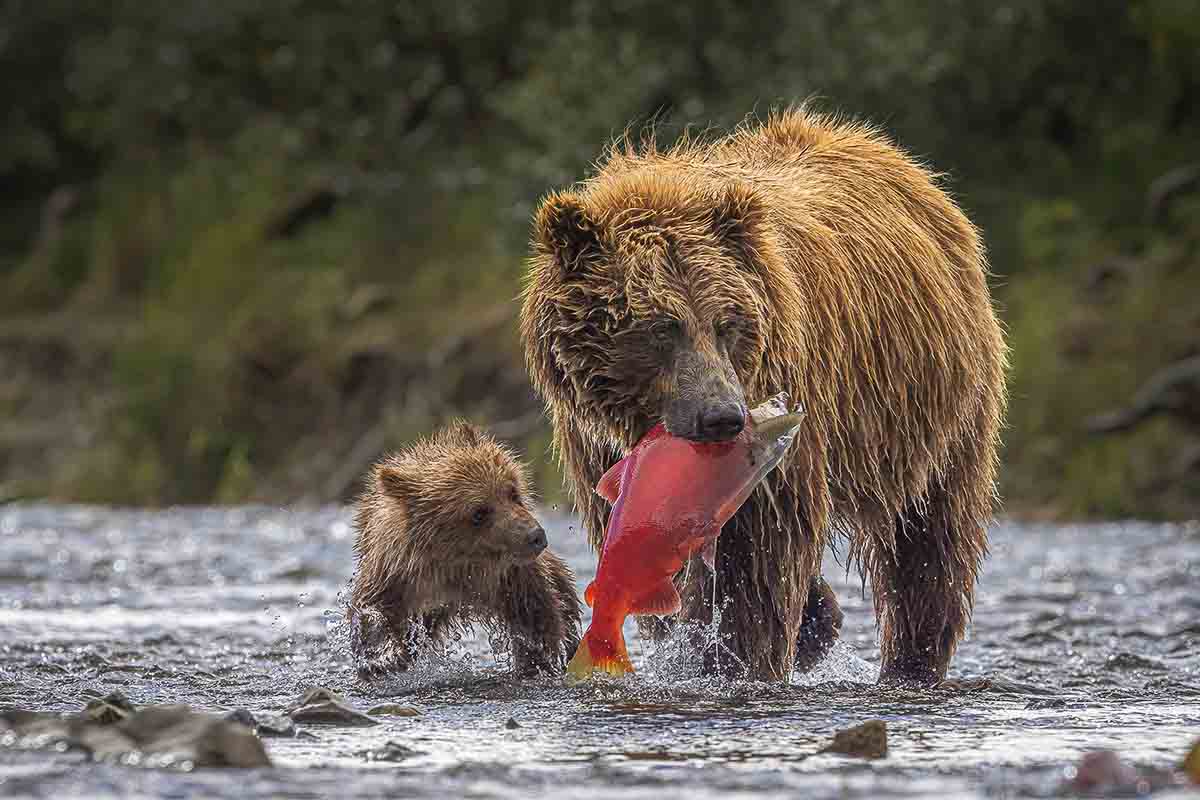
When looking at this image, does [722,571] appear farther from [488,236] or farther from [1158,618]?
[488,236]

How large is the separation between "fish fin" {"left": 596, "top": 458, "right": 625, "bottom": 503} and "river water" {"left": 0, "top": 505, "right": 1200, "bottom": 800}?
70 centimetres

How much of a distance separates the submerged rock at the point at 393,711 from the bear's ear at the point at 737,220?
185 cm

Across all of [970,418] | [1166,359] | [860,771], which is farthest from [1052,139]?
[860,771]

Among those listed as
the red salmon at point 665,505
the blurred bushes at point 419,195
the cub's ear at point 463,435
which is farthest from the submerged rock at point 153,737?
the blurred bushes at point 419,195

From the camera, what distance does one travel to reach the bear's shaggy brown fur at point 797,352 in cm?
643

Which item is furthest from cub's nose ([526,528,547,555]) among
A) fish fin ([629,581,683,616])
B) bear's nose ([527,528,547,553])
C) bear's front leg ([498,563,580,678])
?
fish fin ([629,581,683,616])

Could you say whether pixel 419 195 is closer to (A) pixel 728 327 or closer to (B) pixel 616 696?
(B) pixel 616 696

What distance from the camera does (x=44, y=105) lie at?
33375 millimetres

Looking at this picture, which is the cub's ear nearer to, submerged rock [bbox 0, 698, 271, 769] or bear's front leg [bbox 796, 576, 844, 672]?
bear's front leg [bbox 796, 576, 844, 672]

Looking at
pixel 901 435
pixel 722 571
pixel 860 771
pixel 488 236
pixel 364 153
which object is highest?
pixel 364 153

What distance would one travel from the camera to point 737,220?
6.57 m

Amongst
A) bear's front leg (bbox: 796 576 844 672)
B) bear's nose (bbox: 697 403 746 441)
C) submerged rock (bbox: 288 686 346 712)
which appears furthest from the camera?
bear's front leg (bbox: 796 576 844 672)

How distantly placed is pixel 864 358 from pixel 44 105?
2849 cm

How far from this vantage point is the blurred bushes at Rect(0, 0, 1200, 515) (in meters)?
22.4
